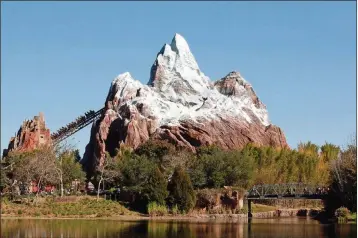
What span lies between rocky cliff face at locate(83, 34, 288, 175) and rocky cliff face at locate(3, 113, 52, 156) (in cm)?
725

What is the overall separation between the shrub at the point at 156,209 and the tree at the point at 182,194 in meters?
1.01

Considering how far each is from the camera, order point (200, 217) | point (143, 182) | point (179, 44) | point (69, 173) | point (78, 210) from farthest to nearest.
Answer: point (179, 44) → point (69, 173) → point (143, 182) → point (200, 217) → point (78, 210)

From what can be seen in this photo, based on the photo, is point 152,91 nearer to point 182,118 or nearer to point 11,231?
point 182,118

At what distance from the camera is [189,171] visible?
214 ft

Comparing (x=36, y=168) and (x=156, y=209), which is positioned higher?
(x=36, y=168)

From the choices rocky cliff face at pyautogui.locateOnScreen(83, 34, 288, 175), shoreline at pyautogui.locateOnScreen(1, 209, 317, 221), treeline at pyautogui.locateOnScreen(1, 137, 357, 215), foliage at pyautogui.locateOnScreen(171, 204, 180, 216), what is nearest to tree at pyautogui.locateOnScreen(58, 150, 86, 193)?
treeline at pyautogui.locateOnScreen(1, 137, 357, 215)

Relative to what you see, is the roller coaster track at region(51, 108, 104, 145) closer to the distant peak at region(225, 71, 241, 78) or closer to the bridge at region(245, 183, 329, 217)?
the distant peak at region(225, 71, 241, 78)

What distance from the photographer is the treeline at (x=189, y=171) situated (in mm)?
56125

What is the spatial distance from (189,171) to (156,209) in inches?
350

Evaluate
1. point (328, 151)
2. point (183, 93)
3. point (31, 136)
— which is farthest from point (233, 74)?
point (31, 136)

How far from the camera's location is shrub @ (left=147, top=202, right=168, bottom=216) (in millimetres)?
57188

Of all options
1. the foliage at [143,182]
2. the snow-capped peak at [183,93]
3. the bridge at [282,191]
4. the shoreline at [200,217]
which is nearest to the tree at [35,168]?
the foliage at [143,182]

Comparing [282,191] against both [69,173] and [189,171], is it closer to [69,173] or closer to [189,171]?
[189,171]

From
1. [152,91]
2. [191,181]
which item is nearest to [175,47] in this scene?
[152,91]
